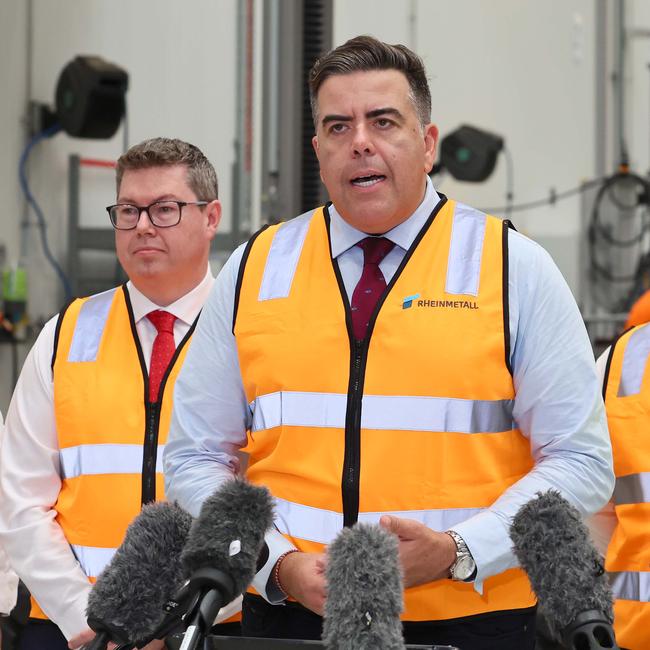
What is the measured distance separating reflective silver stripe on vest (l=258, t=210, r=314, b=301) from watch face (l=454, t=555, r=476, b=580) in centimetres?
48

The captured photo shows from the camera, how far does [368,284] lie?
6.00 ft

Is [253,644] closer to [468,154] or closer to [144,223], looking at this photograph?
[144,223]

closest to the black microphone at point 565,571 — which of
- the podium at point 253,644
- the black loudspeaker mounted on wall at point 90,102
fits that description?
the podium at point 253,644

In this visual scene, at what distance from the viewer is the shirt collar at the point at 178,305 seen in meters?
2.46

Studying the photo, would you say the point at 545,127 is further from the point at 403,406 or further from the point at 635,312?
the point at 403,406

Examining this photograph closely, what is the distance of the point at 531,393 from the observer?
67.2 inches

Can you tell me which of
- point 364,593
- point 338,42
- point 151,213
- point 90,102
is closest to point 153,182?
point 151,213

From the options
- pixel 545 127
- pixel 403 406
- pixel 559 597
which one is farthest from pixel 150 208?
pixel 545 127

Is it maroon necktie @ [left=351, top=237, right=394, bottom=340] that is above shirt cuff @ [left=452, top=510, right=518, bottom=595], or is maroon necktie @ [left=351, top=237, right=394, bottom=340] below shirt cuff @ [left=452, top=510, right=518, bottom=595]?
above

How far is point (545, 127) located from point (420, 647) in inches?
238

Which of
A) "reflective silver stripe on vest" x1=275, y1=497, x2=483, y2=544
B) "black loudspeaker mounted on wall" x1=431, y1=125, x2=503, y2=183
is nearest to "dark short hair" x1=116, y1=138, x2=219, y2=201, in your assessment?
"reflective silver stripe on vest" x1=275, y1=497, x2=483, y2=544

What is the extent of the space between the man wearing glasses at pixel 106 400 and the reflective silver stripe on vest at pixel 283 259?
513mm

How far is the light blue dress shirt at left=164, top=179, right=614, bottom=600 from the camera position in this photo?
1642 mm

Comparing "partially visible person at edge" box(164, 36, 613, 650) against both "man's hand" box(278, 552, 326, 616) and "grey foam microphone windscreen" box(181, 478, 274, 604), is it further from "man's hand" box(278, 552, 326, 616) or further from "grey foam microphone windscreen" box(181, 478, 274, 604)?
"grey foam microphone windscreen" box(181, 478, 274, 604)
